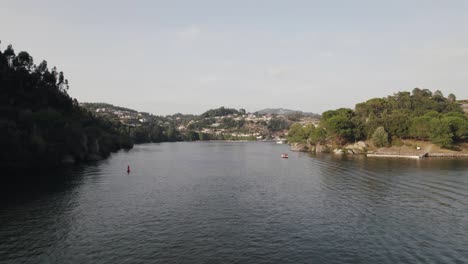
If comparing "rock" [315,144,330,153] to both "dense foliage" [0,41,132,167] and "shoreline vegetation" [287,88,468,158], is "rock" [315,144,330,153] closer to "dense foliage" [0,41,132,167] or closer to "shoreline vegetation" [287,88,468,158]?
"shoreline vegetation" [287,88,468,158]

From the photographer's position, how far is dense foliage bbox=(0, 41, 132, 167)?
280ft

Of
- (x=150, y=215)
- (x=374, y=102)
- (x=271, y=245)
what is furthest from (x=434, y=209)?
(x=374, y=102)

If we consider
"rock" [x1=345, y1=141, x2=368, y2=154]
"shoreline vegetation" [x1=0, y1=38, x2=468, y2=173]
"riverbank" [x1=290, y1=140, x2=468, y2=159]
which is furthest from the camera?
"rock" [x1=345, y1=141, x2=368, y2=154]

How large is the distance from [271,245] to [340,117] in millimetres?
144327

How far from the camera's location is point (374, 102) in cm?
19712

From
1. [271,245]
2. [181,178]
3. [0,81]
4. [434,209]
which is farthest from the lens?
[0,81]

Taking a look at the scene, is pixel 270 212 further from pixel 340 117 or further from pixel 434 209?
pixel 340 117

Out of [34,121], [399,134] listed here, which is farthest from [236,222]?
[399,134]

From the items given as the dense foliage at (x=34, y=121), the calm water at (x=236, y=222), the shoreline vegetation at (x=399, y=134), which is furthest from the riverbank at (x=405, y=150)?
the dense foliage at (x=34, y=121)

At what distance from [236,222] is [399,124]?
448ft

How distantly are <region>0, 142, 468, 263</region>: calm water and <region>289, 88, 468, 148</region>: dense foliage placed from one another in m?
77.6

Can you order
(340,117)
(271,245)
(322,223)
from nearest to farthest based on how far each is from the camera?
(271,245) < (322,223) < (340,117)

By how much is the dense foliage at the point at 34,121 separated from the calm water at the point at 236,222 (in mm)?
25175

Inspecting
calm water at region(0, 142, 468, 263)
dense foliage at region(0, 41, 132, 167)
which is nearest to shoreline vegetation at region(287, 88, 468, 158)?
calm water at region(0, 142, 468, 263)
